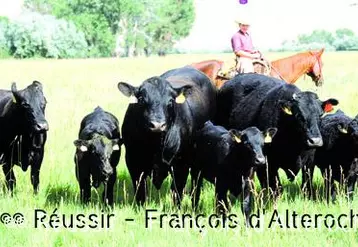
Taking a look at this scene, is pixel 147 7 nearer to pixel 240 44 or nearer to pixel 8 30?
pixel 8 30

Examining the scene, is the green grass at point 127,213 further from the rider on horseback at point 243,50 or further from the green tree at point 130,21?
the green tree at point 130,21

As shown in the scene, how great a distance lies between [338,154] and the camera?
783cm

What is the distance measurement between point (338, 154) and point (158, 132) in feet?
8.10

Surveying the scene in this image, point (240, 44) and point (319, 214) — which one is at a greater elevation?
point (240, 44)

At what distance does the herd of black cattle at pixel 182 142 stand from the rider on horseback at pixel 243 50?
3.34 m

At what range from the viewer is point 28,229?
6.20 meters

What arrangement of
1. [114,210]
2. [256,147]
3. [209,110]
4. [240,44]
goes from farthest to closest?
[240,44]
[209,110]
[114,210]
[256,147]

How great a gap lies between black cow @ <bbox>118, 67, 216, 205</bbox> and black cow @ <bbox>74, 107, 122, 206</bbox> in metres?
0.28

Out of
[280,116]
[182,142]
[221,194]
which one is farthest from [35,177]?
[280,116]

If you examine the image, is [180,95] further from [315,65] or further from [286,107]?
[315,65]

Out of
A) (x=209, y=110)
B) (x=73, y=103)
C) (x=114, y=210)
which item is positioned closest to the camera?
(x=114, y=210)

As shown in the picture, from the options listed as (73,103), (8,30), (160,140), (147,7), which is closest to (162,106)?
(160,140)

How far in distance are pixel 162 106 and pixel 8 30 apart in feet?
217

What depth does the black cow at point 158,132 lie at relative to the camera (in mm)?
7156
